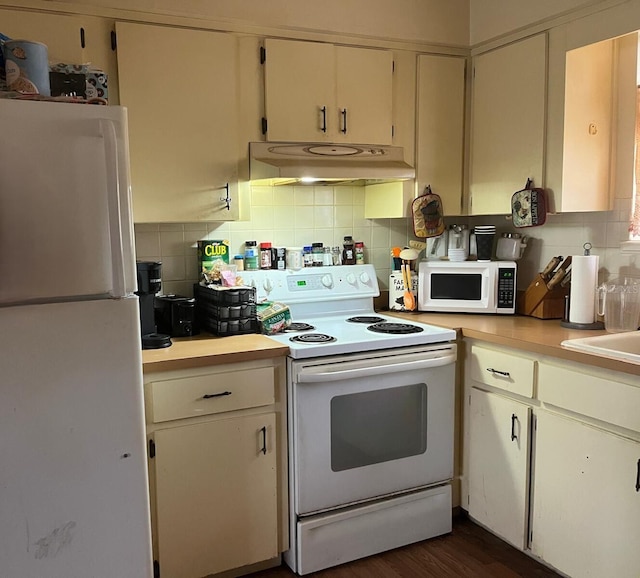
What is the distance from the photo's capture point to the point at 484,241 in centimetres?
294

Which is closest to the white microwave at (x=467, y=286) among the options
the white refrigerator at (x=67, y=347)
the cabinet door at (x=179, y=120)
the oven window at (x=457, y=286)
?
the oven window at (x=457, y=286)

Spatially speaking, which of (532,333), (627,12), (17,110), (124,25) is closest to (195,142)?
(124,25)

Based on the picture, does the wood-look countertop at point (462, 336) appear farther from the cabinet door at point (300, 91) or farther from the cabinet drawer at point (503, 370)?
the cabinet door at point (300, 91)

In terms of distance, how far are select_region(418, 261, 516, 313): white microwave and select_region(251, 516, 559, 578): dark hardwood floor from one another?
3.26 ft

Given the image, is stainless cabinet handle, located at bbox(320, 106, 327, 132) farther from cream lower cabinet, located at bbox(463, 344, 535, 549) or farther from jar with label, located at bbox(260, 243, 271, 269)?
cream lower cabinet, located at bbox(463, 344, 535, 549)

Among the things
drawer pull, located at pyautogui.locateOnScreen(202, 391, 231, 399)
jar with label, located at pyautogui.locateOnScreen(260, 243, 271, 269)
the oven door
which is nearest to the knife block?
the oven door

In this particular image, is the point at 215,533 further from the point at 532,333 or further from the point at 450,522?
Result: the point at 532,333

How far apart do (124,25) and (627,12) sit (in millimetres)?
1823

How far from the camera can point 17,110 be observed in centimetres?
138

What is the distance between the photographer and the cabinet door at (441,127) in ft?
9.40

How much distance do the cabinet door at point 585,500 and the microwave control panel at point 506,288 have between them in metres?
0.69

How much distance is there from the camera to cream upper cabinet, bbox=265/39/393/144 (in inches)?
101

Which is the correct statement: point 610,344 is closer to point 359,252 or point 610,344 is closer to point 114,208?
point 359,252

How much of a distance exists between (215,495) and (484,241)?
1.67 metres
